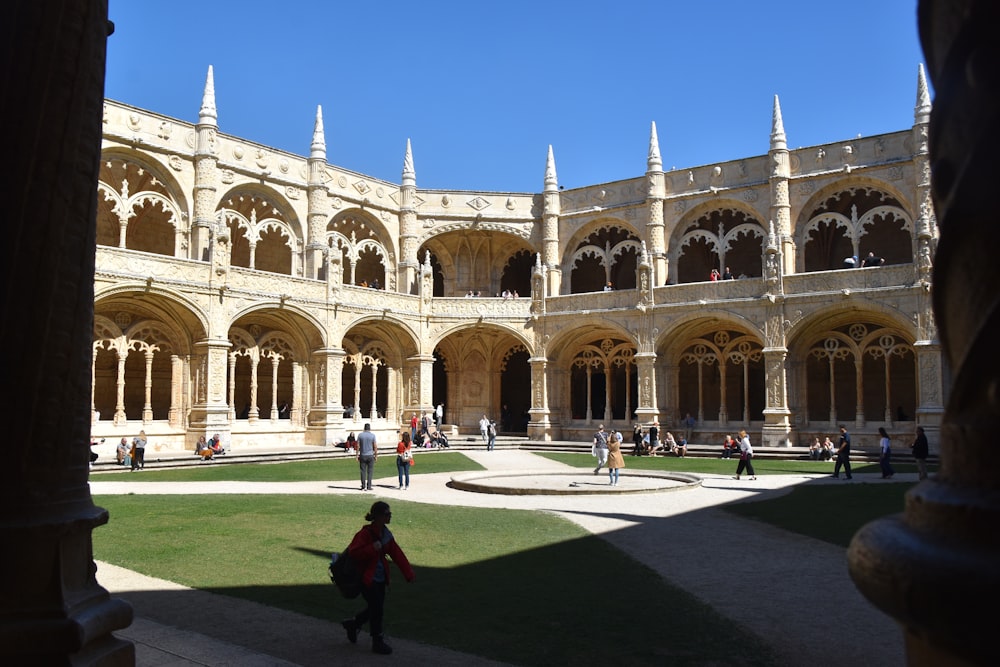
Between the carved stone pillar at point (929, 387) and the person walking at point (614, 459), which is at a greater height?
the carved stone pillar at point (929, 387)

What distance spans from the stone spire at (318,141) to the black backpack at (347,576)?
95.3 ft

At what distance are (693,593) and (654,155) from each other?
2828 centimetres

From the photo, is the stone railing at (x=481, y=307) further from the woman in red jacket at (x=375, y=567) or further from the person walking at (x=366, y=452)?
the woman in red jacket at (x=375, y=567)

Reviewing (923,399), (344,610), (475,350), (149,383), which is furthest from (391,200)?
(344,610)

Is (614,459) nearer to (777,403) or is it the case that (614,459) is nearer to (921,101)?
(777,403)

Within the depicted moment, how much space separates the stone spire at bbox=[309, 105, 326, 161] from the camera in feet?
107

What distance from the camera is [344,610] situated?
7211 mm

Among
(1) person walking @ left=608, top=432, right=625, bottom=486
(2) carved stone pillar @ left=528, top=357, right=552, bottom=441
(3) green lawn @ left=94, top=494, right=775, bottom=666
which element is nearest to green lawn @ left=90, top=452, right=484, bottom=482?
(1) person walking @ left=608, top=432, right=625, bottom=486

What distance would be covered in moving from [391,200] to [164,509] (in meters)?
24.2

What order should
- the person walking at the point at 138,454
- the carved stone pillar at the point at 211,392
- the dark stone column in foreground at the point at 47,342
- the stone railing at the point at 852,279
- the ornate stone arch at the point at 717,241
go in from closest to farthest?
the dark stone column in foreground at the point at 47,342 → the person walking at the point at 138,454 → the stone railing at the point at 852,279 → the carved stone pillar at the point at 211,392 → the ornate stone arch at the point at 717,241

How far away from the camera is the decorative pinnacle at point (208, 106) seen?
95.7 ft

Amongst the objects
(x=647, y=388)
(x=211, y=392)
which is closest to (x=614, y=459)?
(x=647, y=388)

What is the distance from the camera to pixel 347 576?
5.81 metres

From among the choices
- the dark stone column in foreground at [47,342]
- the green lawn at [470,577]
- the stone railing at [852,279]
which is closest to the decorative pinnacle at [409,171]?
the stone railing at [852,279]
